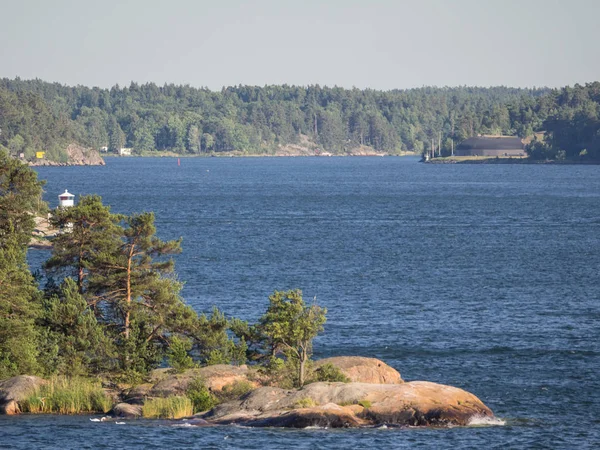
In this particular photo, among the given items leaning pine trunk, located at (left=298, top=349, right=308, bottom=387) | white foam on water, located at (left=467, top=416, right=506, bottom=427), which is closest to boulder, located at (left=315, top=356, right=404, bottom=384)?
leaning pine trunk, located at (left=298, top=349, right=308, bottom=387)

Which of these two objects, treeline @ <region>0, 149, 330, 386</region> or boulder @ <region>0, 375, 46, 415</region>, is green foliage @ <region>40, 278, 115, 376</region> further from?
boulder @ <region>0, 375, 46, 415</region>

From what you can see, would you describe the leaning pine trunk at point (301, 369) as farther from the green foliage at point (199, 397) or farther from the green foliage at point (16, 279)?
the green foliage at point (16, 279)

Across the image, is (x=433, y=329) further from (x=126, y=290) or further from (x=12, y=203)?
(x=12, y=203)

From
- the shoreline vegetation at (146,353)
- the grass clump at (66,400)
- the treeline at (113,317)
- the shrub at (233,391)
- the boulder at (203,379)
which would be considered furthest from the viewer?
the treeline at (113,317)

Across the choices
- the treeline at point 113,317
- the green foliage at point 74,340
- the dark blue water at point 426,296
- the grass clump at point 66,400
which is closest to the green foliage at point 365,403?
the dark blue water at point 426,296

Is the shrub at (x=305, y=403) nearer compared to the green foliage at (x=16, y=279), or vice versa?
the shrub at (x=305, y=403)

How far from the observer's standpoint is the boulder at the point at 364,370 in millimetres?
42812

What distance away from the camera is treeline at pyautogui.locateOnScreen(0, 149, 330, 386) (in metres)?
42.3

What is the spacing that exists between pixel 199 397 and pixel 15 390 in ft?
21.9

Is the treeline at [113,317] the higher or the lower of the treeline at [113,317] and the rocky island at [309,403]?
the higher

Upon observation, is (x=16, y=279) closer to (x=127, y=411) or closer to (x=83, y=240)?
(x=83, y=240)

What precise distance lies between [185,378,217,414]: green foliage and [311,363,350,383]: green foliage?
396 cm

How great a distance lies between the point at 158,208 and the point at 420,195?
47146 mm

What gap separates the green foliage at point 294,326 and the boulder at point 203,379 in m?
1.76
